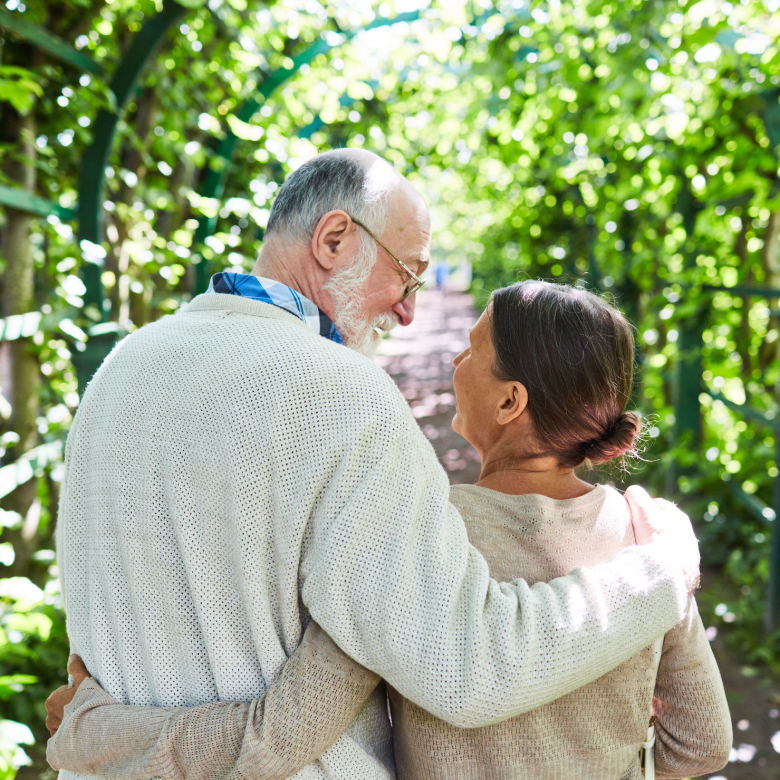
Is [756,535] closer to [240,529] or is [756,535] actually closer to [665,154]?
[665,154]

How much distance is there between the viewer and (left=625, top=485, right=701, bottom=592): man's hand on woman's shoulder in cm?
116

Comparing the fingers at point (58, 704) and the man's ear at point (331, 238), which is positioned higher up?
the man's ear at point (331, 238)

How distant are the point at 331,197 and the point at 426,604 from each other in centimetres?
79

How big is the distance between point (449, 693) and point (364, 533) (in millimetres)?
241

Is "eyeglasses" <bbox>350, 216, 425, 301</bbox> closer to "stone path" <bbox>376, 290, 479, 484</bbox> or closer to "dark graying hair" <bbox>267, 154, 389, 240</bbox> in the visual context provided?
"dark graying hair" <bbox>267, 154, 389, 240</bbox>

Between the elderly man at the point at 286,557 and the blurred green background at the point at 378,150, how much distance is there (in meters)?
0.82

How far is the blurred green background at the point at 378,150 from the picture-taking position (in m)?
2.97

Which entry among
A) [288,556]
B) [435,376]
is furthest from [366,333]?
[435,376]

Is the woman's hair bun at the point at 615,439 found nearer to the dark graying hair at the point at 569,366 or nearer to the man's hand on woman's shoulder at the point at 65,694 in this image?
the dark graying hair at the point at 569,366

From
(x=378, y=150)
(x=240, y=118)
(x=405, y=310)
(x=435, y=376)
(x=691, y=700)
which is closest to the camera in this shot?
(x=691, y=700)

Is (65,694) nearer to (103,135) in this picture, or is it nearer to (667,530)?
(667,530)

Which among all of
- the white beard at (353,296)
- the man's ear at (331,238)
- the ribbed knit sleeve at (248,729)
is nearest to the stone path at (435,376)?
the white beard at (353,296)

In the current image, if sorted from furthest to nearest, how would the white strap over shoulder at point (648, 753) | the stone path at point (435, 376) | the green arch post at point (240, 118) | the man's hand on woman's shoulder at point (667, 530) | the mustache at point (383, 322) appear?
1. the stone path at point (435, 376)
2. the green arch post at point (240, 118)
3. the mustache at point (383, 322)
4. the white strap over shoulder at point (648, 753)
5. the man's hand on woman's shoulder at point (667, 530)

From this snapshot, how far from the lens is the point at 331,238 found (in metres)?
1.37
